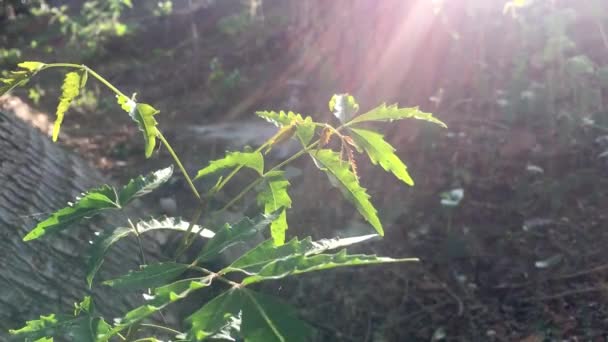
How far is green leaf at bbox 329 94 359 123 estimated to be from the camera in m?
1.10

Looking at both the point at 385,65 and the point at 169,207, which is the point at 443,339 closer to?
the point at 169,207

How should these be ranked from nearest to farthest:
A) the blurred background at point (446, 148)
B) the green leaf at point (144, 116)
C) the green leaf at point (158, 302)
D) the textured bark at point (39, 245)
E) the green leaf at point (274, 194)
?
the green leaf at point (158, 302), the green leaf at point (144, 116), the green leaf at point (274, 194), the textured bark at point (39, 245), the blurred background at point (446, 148)

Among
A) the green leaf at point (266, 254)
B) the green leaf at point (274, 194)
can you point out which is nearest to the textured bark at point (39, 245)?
the green leaf at point (274, 194)

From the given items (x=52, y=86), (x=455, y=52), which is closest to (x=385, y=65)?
(x=455, y=52)

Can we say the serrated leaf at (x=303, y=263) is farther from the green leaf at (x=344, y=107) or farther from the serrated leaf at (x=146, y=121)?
the green leaf at (x=344, y=107)

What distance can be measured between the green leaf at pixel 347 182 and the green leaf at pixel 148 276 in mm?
268

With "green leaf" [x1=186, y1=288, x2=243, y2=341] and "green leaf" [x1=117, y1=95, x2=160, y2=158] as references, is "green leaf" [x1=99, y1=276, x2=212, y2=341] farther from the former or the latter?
"green leaf" [x1=117, y1=95, x2=160, y2=158]

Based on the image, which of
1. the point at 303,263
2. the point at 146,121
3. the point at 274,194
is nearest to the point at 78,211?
the point at 146,121

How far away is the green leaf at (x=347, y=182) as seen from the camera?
39.4 inches

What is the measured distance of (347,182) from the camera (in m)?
1.00

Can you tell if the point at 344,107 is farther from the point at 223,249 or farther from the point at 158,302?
the point at 158,302

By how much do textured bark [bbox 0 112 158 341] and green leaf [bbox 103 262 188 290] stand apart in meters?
0.79

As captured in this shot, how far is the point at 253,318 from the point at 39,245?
1.49 metres

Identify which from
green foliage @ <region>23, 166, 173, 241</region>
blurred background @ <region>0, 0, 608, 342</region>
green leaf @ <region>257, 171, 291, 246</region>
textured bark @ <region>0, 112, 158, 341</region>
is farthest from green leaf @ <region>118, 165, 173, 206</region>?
blurred background @ <region>0, 0, 608, 342</region>
